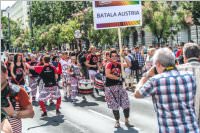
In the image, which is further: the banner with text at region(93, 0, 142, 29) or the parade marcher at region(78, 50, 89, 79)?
the parade marcher at region(78, 50, 89, 79)

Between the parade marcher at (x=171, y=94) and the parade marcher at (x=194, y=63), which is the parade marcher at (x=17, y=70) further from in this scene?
the parade marcher at (x=171, y=94)

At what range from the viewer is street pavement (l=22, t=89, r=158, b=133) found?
35.4ft

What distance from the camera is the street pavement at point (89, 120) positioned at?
10.8 meters

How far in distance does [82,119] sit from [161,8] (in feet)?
102

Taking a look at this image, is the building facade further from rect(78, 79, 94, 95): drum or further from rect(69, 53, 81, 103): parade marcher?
rect(78, 79, 94, 95): drum

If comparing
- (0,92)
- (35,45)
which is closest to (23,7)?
(35,45)

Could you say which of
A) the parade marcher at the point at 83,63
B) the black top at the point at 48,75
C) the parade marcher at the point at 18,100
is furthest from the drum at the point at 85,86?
the parade marcher at the point at 18,100

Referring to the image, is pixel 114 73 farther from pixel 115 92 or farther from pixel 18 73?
pixel 18 73

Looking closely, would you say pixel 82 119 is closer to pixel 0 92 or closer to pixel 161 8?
pixel 0 92

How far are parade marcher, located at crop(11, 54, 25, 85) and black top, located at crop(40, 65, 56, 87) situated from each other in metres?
1.04

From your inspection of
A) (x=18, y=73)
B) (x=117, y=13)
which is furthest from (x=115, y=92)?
(x=18, y=73)

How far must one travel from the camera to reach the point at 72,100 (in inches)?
640

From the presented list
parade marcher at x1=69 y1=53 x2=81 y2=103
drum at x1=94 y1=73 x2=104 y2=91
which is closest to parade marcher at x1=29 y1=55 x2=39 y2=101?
Answer: parade marcher at x1=69 y1=53 x2=81 y2=103

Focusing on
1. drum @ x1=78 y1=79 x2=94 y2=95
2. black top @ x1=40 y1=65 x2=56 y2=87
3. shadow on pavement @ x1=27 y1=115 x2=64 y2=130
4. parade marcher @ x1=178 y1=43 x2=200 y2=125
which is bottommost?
shadow on pavement @ x1=27 y1=115 x2=64 y2=130
